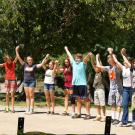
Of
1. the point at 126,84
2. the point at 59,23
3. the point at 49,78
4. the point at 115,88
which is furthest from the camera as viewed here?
the point at 59,23

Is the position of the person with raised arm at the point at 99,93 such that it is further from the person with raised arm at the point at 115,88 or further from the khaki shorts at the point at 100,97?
the person with raised arm at the point at 115,88

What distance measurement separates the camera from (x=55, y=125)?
45.9 ft

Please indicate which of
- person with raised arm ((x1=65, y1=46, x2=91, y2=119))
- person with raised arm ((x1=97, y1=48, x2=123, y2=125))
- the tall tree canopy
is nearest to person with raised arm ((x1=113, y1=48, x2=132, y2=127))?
person with raised arm ((x1=97, y1=48, x2=123, y2=125))

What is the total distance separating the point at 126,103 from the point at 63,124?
1708mm

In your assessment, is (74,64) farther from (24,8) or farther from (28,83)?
(24,8)

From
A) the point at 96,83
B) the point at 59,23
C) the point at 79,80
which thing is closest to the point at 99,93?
the point at 96,83

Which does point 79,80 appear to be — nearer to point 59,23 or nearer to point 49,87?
point 49,87

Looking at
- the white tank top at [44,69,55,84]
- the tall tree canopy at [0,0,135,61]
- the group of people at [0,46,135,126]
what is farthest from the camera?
the tall tree canopy at [0,0,135,61]

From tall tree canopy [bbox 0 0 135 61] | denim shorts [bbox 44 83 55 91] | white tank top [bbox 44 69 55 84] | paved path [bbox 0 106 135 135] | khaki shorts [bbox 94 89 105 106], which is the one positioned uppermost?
tall tree canopy [bbox 0 0 135 61]

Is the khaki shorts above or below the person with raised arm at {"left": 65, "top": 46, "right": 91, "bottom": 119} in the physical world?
below

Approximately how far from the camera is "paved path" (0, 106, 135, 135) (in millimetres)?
12875

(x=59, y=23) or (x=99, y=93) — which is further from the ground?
(x=59, y=23)

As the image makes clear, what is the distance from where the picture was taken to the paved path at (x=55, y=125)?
12.9 metres

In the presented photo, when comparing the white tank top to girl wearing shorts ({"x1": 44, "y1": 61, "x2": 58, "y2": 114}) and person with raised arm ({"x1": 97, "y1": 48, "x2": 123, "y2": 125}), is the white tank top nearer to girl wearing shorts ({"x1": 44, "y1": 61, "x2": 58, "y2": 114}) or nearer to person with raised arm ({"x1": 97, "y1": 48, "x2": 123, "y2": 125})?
girl wearing shorts ({"x1": 44, "y1": 61, "x2": 58, "y2": 114})
